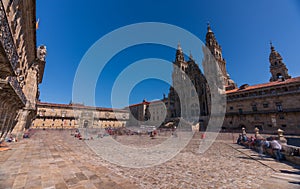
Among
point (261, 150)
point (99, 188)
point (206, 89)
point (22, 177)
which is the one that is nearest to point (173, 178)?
point (99, 188)

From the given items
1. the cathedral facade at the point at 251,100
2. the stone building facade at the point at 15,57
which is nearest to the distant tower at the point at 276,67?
the cathedral facade at the point at 251,100

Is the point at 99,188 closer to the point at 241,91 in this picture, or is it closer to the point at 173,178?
the point at 173,178

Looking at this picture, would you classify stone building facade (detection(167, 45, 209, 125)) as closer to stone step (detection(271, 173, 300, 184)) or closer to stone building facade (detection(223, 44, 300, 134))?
stone building facade (detection(223, 44, 300, 134))

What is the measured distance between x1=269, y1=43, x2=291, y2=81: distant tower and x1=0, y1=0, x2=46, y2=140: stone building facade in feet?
185

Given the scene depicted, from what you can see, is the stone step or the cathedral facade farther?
the cathedral facade

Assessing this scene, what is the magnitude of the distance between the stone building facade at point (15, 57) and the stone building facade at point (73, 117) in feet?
78.7

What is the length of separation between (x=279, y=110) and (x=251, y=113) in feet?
14.7

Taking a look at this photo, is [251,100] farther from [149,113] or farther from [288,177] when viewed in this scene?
[149,113]

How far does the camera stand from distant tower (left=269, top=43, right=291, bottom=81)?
40281 mm

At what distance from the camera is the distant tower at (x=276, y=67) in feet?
132

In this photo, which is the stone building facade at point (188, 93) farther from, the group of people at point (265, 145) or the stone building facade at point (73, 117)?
the group of people at point (265, 145)

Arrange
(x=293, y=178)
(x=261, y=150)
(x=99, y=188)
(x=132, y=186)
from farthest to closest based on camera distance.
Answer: (x=261, y=150), (x=293, y=178), (x=132, y=186), (x=99, y=188)

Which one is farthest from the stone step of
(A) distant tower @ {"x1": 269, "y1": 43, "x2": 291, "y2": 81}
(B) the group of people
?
(A) distant tower @ {"x1": 269, "y1": 43, "x2": 291, "y2": 81}

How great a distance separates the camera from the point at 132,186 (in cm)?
380
